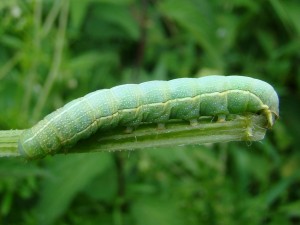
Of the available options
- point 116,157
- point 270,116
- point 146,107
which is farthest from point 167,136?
point 116,157

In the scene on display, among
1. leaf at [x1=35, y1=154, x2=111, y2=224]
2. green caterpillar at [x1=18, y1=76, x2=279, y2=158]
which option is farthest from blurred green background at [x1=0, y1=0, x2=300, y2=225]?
green caterpillar at [x1=18, y1=76, x2=279, y2=158]

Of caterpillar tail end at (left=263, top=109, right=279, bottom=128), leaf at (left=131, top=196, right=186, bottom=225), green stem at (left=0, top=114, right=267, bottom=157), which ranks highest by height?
green stem at (left=0, top=114, right=267, bottom=157)

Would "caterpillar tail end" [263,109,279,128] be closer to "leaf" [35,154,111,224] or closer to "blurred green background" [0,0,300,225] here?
"blurred green background" [0,0,300,225]

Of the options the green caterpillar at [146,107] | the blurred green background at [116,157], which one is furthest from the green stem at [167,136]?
the blurred green background at [116,157]

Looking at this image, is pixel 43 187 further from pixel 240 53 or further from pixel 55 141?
pixel 240 53

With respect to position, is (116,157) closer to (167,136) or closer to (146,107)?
(146,107)

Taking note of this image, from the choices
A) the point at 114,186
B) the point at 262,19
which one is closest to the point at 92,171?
the point at 114,186

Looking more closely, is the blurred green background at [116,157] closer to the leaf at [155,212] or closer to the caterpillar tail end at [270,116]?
the leaf at [155,212]
